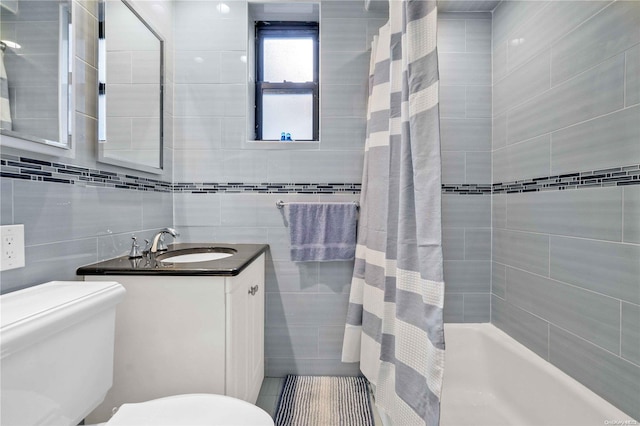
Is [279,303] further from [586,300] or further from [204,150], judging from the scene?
[586,300]

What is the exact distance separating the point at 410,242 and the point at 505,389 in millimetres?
1116

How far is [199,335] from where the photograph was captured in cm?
114

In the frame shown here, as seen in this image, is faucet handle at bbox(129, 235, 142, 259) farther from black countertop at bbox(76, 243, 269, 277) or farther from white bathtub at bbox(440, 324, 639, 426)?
white bathtub at bbox(440, 324, 639, 426)

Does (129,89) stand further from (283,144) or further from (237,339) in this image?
(237,339)

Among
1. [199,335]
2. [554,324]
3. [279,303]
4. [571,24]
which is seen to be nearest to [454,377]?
[554,324]

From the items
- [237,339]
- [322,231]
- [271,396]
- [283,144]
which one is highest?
[283,144]

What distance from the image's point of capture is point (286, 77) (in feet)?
6.98

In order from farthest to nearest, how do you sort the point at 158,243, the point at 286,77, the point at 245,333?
the point at 286,77 < the point at 158,243 < the point at 245,333

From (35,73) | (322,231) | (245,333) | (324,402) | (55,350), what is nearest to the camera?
(55,350)

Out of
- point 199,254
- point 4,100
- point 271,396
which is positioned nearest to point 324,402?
point 271,396

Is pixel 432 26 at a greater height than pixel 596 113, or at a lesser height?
greater

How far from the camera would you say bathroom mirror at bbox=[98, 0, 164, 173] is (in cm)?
128

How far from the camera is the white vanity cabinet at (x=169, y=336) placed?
114 centimetres

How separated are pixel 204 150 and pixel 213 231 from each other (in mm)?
521
